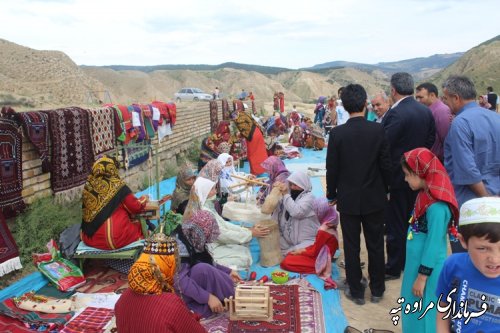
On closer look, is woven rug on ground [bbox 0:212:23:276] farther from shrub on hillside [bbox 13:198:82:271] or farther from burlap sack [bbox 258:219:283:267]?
burlap sack [bbox 258:219:283:267]

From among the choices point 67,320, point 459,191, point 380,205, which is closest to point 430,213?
point 459,191

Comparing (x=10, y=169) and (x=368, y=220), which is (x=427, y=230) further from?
(x=10, y=169)

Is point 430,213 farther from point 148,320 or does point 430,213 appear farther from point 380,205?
point 148,320

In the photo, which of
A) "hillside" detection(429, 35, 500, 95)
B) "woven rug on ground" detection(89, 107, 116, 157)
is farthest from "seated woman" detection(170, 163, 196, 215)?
"hillside" detection(429, 35, 500, 95)

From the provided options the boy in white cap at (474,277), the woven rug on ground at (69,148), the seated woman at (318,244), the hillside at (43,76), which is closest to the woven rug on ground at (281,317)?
the seated woman at (318,244)

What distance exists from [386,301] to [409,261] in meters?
1.28

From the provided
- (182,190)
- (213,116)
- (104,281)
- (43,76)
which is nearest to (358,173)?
(182,190)

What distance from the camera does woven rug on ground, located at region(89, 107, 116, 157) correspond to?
19.3 feet

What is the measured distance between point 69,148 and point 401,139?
12.7 ft

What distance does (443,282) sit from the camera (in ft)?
5.88

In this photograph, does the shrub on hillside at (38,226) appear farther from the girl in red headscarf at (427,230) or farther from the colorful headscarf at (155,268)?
the girl in red headscarf at (427,230)

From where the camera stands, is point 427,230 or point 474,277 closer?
point 474,277

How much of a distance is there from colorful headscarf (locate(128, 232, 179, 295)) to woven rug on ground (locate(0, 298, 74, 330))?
72.7 inches

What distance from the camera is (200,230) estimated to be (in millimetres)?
3646
